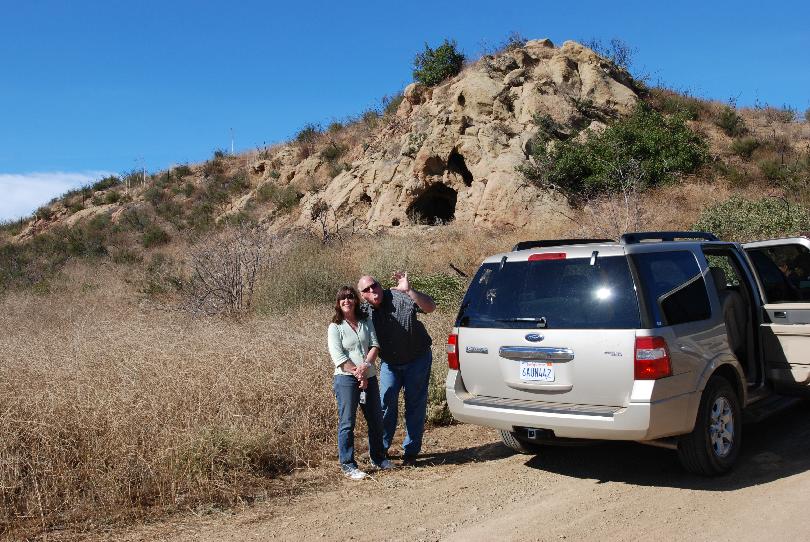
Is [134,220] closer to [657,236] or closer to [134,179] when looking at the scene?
[134,179]

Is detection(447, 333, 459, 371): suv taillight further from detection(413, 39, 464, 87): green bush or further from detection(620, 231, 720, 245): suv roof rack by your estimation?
detection(413, 39, 464, 87): green bush

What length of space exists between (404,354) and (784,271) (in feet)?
13.7

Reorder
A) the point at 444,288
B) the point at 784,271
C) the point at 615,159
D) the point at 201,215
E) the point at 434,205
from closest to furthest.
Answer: the point at 784,271, the point at 444,288, the point at 615,159, the point at 434,205, the point at 201,215

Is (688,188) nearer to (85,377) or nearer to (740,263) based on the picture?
(740,263)

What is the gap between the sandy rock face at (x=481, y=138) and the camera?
22609 mm

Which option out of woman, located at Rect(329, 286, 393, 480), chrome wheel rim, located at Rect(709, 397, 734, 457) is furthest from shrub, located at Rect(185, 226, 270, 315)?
chrome wheel rim, located at Rect(709, 397, 734, 457)

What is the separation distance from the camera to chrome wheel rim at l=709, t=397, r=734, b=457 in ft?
18.1

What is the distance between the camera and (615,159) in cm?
2081

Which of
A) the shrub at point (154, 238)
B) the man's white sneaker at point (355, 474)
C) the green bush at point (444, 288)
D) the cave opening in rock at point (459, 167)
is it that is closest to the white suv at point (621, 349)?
the man's white sneaker at point (355, 474)

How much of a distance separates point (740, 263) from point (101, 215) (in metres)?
37.1

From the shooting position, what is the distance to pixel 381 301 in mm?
6430

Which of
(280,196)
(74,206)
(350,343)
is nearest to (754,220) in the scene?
(350,343)

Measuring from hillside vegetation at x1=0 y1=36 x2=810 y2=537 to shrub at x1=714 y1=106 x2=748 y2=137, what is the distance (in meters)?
0.11

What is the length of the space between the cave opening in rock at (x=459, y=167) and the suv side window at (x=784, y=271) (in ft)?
56.8
